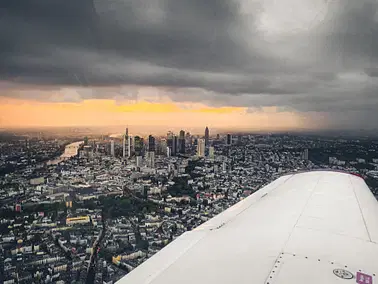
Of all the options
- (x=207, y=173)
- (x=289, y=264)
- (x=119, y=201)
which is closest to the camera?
Result: (x=289, y=264)

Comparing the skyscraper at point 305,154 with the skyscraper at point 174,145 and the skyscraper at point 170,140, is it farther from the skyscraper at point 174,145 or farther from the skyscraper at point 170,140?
the skyscraper at point 170,140

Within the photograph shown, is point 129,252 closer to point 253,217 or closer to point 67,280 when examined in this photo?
point 67,280

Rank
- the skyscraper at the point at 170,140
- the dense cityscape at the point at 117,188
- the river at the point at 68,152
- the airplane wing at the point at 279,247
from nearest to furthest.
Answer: the airplane wing at the point at 279,247 → the dense cityscape at the point at 117,188 → the river at the point at 68,152 → the skyscraper at the point at 170,140

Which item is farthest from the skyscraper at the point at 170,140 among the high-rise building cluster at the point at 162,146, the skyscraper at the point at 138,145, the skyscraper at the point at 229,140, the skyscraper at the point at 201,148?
the skyscraper at the point at 229,140

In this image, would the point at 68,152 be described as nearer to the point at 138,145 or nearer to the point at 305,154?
the point at 138,145

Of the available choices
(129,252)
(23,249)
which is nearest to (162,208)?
(129,252)

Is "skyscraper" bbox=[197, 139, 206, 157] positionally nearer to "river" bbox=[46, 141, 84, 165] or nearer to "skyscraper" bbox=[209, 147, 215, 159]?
"skyscraper" bbox=[209, 147, 215, 159]

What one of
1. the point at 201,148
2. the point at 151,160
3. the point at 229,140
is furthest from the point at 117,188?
the point at 229,140
